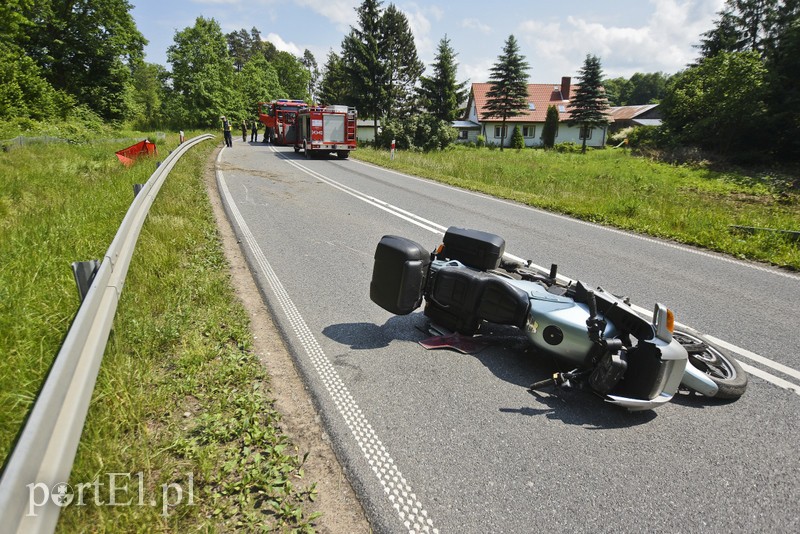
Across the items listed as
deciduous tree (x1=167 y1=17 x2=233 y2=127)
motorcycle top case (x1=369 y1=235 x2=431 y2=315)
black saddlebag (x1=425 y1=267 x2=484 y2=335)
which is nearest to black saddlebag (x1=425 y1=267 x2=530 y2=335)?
black saddlebag (x1=425 y1=267 x2=484 y2=335)

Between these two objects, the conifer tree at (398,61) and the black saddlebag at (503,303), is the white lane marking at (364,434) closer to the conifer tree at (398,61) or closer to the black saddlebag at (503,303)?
the black saddlebag at (503,303)

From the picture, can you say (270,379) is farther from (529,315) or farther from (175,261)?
(175,261)

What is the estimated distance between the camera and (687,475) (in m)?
2.55

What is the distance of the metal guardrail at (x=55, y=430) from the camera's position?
→ 4.30 ft

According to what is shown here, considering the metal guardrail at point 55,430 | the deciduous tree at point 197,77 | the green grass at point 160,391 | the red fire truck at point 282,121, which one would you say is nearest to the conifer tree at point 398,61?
the red fire truck at point 282,121

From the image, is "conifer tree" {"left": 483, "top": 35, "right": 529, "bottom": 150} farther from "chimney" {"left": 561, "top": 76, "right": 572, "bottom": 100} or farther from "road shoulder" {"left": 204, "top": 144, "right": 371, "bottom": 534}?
"road shoulder" {"left": 204, "top": 144, "right": 371, "bottom": 534}

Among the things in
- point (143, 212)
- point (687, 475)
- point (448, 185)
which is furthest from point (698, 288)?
A: point (448, 185)

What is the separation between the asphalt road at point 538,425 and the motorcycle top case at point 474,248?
71 centimetres

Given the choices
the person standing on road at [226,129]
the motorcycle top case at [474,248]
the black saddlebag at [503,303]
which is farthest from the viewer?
the person standing on road at [226,129]

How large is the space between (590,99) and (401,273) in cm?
5458

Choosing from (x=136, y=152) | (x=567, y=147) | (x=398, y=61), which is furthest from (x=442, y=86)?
(x=136, y=152)

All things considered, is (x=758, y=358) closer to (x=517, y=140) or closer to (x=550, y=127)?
(x=517, y=140)

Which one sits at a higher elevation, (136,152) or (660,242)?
(136,152)

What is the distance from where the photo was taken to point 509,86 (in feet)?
169
